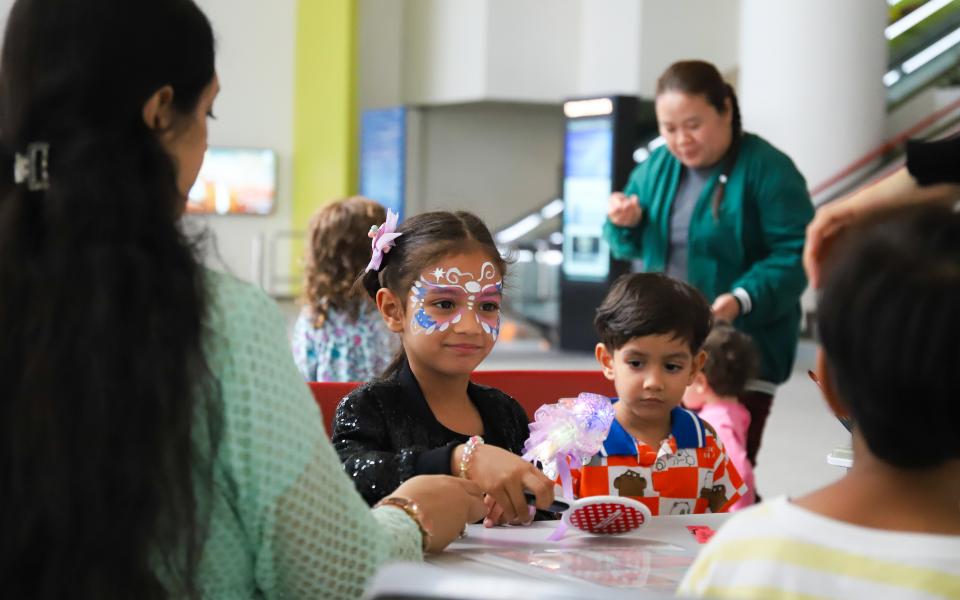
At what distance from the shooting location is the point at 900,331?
108cm

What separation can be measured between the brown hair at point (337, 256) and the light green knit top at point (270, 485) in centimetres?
276

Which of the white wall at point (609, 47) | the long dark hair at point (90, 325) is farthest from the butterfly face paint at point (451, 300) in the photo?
the white wall at point (609, 47)

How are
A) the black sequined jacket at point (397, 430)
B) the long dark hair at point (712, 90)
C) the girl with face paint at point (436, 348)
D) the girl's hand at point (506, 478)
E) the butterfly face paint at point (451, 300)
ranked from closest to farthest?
the girl's hand at point (506, 478), the black sequined jacket at point (397, 430), the girl with face paint at point (436, 348), the butterfly face paint at point (451, 300), the long dark hair at point (712, 90)

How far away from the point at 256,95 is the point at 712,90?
1391cm

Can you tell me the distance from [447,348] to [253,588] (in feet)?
3.15

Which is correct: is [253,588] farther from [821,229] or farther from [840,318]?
[821,229]

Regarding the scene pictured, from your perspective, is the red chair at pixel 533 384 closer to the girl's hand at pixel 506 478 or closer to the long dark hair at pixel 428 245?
the long dark hair at pixel 428 245

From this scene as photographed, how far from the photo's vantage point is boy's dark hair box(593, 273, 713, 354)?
268 centimetres

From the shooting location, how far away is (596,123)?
483 inches

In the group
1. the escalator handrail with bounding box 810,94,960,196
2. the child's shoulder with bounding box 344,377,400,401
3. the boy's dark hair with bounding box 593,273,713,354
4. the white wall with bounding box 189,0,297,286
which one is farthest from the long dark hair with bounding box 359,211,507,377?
the white wall with bounding box 189,0,297,286

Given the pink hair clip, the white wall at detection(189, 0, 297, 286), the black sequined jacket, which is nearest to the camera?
the black sequined jacket

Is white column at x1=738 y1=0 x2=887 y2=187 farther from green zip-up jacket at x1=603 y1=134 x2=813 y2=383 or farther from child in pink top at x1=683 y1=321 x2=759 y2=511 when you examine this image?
child in pink top at x1=683 y1=321 x2=759 y2=511

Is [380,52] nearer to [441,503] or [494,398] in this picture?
[494,398]

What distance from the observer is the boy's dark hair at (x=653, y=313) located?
2.68m
